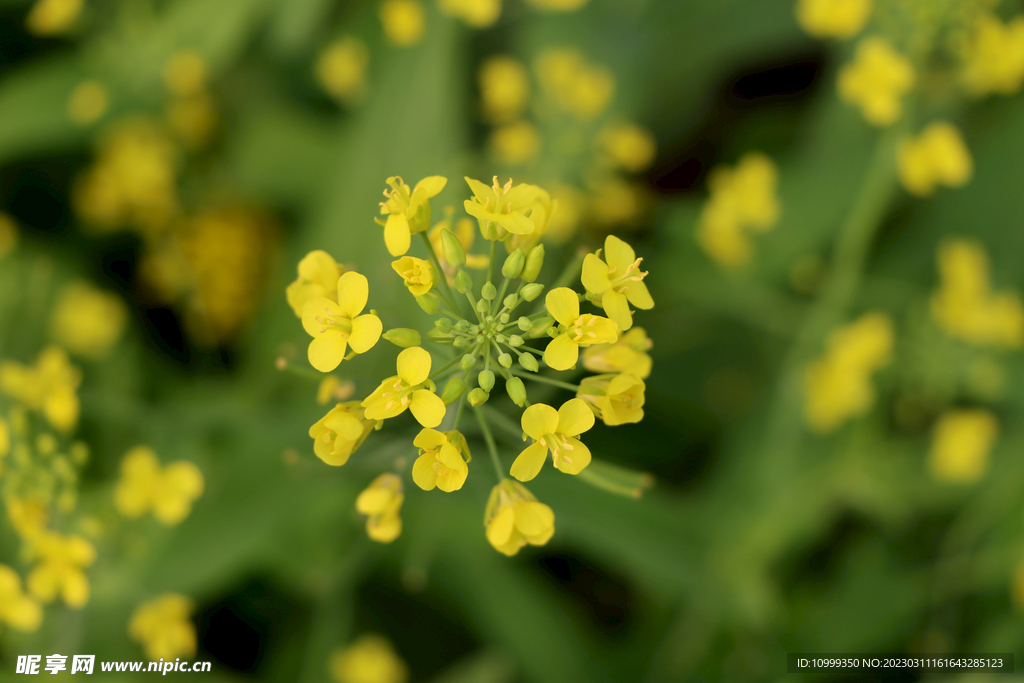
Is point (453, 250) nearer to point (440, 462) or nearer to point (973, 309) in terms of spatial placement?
point (440, 462)

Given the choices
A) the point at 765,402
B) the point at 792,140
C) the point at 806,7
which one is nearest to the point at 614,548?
the point at 765,402

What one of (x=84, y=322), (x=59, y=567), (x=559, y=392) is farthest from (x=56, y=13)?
(x=559, y=392)

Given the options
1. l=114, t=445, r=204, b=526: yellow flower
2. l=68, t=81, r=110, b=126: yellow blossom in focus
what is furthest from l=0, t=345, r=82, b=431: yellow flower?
l=68, t=81, r=110, b=126: yellow blossom in focus

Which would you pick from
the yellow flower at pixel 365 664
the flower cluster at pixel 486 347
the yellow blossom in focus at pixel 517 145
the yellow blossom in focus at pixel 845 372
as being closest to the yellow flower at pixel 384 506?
the flower cluster at pixel 486 347

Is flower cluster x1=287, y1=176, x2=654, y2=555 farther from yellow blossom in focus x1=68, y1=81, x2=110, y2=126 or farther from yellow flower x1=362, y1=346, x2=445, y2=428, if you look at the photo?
yellow blossom in focus x1=68, y1=81, x2=110, y2=126

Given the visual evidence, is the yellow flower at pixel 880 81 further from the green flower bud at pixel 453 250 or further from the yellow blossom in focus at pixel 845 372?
the green flower bud at pixel 453 250

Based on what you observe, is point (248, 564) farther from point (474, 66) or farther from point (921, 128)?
point (921, 128)
